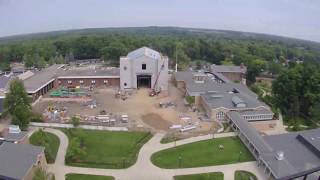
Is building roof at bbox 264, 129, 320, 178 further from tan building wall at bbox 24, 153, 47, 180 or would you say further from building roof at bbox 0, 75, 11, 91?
building roof at bbox 0, 75, 11, 91

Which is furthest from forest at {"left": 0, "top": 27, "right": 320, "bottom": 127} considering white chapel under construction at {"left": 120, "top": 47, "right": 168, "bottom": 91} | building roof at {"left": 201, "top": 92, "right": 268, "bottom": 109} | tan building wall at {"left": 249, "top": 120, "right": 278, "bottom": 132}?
white chapel under construction at {"left": 120, "top": 47, "right": 168, "bottom": 91}

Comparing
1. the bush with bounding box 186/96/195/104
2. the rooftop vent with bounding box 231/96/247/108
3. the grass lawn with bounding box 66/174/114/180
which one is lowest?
the grass lawn with bounding box 66/174/114/180

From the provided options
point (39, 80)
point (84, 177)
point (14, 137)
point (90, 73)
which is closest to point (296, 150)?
point (84, 177)

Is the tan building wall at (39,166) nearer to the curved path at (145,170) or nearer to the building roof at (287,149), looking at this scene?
the curved path at (145,170)

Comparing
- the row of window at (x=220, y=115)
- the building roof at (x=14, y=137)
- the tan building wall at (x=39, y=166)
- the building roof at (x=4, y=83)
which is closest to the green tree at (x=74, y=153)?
the tan building wall at (x=39, y=166)

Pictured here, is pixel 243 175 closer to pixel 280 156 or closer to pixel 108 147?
pixel 280 156

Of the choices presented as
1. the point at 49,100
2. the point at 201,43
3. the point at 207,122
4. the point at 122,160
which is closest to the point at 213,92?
the point at 207,122

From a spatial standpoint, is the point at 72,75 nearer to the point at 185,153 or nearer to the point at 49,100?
the point at 49,100

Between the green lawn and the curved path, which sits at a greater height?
the green lawn
